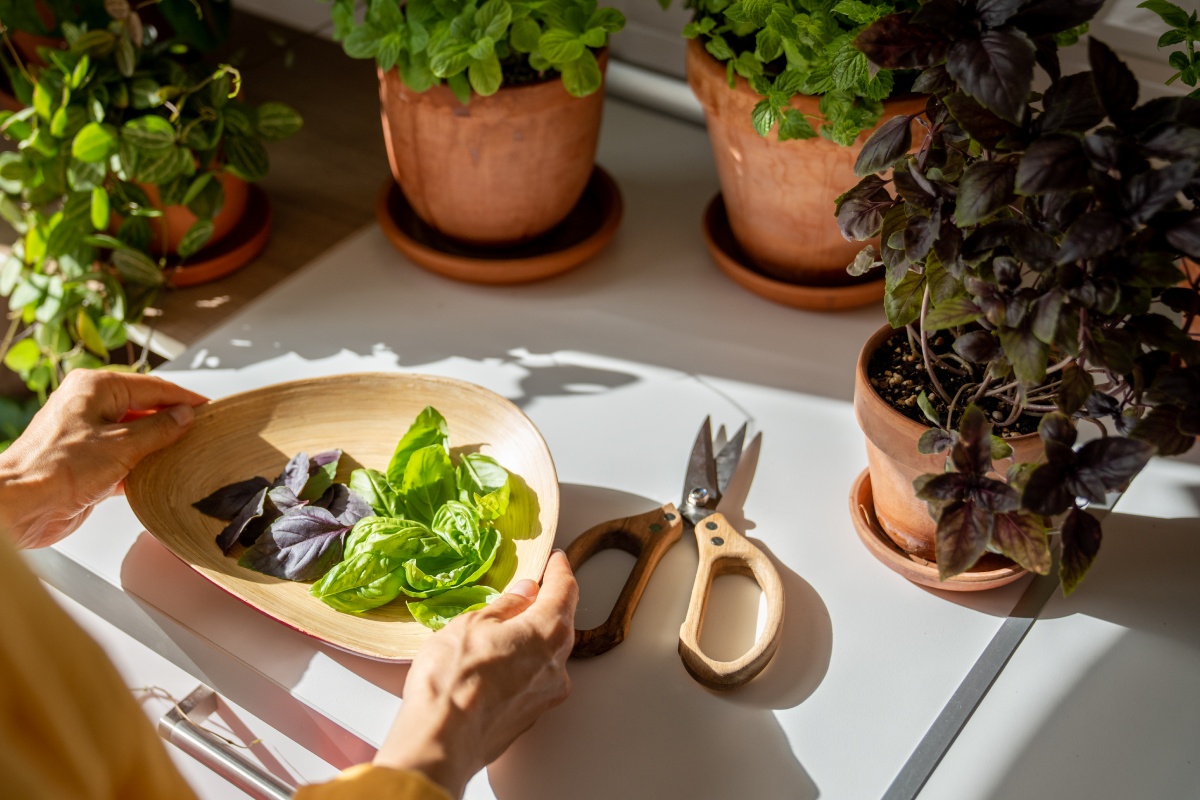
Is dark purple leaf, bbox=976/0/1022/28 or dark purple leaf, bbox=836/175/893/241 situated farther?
dark purple leaf, bbox=836/175/893/241

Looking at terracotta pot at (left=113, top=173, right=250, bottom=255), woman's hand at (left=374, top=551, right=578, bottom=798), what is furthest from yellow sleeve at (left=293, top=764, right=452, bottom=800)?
terracotta pot at (left=113, top=173, right=250, bottom=255)

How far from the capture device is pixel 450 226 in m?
1.16

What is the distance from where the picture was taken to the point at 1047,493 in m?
0.59

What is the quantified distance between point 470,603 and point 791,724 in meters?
0.25

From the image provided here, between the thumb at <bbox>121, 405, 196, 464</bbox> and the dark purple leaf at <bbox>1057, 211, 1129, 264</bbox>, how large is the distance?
2.23ft

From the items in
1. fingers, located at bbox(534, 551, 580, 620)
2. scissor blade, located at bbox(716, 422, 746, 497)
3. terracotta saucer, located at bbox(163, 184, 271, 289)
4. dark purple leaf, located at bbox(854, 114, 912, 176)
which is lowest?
terracotta saucer, located at bbox(163, 184, 271, 289)

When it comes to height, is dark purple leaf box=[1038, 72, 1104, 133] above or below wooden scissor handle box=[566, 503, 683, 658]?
above

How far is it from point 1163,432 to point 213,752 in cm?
65

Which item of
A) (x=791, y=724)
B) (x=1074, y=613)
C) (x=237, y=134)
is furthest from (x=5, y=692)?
(x=237, y=134)

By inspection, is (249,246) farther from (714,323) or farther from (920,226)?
(920,226)

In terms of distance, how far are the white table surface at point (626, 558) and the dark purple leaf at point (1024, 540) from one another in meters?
0.19

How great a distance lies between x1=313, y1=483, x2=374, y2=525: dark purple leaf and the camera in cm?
82

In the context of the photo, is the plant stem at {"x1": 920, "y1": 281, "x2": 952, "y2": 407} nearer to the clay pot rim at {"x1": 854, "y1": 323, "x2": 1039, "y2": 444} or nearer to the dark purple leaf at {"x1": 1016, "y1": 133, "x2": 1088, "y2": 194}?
the clay pot rim at {"x1": 854, "y1": 323, "x2": 1039, "y2": 444}

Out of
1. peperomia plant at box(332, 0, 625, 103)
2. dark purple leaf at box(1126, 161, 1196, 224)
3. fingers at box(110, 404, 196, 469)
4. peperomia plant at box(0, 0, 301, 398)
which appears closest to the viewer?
dark purple leaf at box(1126, 161, 1196, 224)
